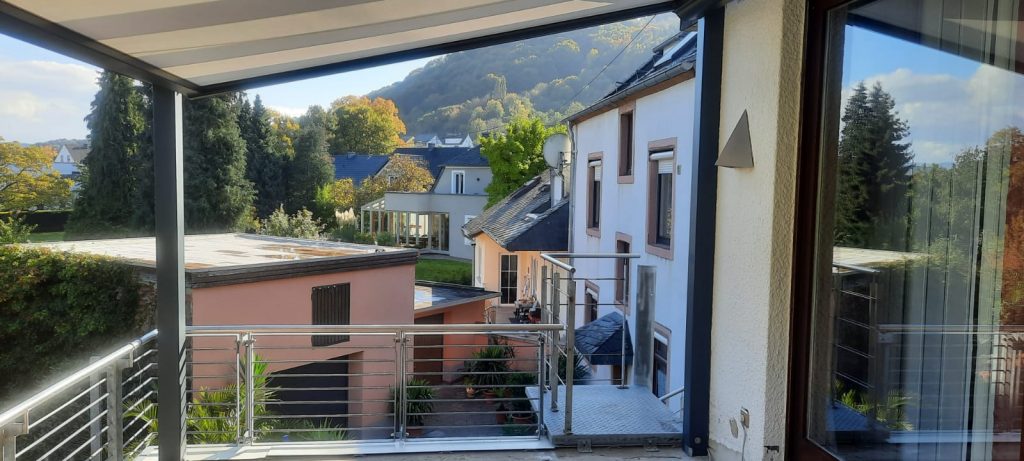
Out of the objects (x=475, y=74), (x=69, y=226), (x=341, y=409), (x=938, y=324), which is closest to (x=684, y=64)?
(x=938, y=324)

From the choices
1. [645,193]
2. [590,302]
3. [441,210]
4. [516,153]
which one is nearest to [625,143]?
[645,193]

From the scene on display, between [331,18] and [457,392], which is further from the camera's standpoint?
[457,392]

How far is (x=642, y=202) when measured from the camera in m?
11.7

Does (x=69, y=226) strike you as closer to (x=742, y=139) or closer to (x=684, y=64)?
(x=684, y=64)

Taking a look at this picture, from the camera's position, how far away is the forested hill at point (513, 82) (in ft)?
246

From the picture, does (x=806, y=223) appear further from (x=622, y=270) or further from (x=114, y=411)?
(x=622, y=270)

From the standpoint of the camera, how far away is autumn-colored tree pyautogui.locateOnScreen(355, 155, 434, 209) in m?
40.8

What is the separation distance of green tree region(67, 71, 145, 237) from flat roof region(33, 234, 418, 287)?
31.2ft

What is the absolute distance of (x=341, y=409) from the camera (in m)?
14.1

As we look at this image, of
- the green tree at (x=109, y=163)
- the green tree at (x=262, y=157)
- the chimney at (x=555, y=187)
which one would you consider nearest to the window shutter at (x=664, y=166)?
the chimney at (x=555, y=187)

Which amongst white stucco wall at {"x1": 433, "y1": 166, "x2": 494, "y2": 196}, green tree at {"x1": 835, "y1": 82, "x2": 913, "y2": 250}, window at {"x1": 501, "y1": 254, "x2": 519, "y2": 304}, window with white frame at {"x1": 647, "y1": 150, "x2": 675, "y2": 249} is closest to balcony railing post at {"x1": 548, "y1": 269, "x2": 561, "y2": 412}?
green tree at {"x1": 835, "y1": 82, "x2": 913, "y2": 250}

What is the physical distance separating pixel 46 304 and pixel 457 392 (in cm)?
1046

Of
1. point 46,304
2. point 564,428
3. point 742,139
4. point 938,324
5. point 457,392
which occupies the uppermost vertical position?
point 742,139

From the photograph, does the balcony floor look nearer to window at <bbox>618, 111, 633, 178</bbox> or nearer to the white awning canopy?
the white awning canopy
